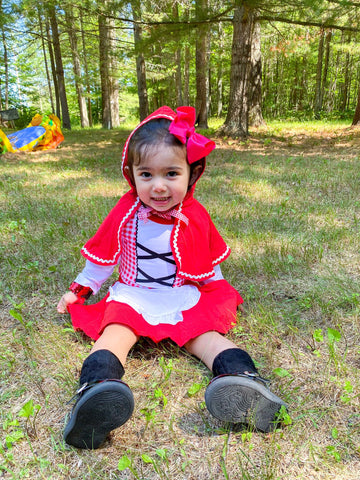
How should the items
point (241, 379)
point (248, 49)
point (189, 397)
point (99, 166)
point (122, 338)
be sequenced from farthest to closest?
point (248, 49)
point (99, 166)
point (122, 338)
point (189, 397)
point (241, 379)

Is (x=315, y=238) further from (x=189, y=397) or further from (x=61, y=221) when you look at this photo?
(x=61, y=221)

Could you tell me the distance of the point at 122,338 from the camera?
1770 millimetres

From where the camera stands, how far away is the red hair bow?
1.76 metres

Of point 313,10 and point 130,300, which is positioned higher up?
point 313,10

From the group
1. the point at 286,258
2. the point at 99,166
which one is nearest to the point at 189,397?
the point at 286,258

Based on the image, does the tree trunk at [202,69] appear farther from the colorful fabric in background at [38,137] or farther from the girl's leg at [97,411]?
the girl's leg at [97,411]

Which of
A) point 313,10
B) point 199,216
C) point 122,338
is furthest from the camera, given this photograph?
point 313,10

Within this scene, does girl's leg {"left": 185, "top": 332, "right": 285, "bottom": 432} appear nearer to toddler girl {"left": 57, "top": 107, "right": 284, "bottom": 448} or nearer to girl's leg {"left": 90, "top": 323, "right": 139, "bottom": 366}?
toddler girl {"left": 57, "top": 107, "right": 284, "bottom": 448}

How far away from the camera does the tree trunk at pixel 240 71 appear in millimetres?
7785

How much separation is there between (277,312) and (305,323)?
194 mm

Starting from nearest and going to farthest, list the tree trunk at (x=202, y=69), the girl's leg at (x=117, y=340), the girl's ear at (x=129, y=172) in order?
the girl's leg at (x=117, y=340) < the girl's ear at (x=129, y=172) < the tree trunk at (x=202, y=69)

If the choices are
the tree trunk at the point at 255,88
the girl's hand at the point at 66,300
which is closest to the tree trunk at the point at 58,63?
the tree trunk at the point at 255,88

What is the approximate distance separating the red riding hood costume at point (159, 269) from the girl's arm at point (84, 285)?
15mm

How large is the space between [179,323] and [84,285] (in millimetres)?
641
